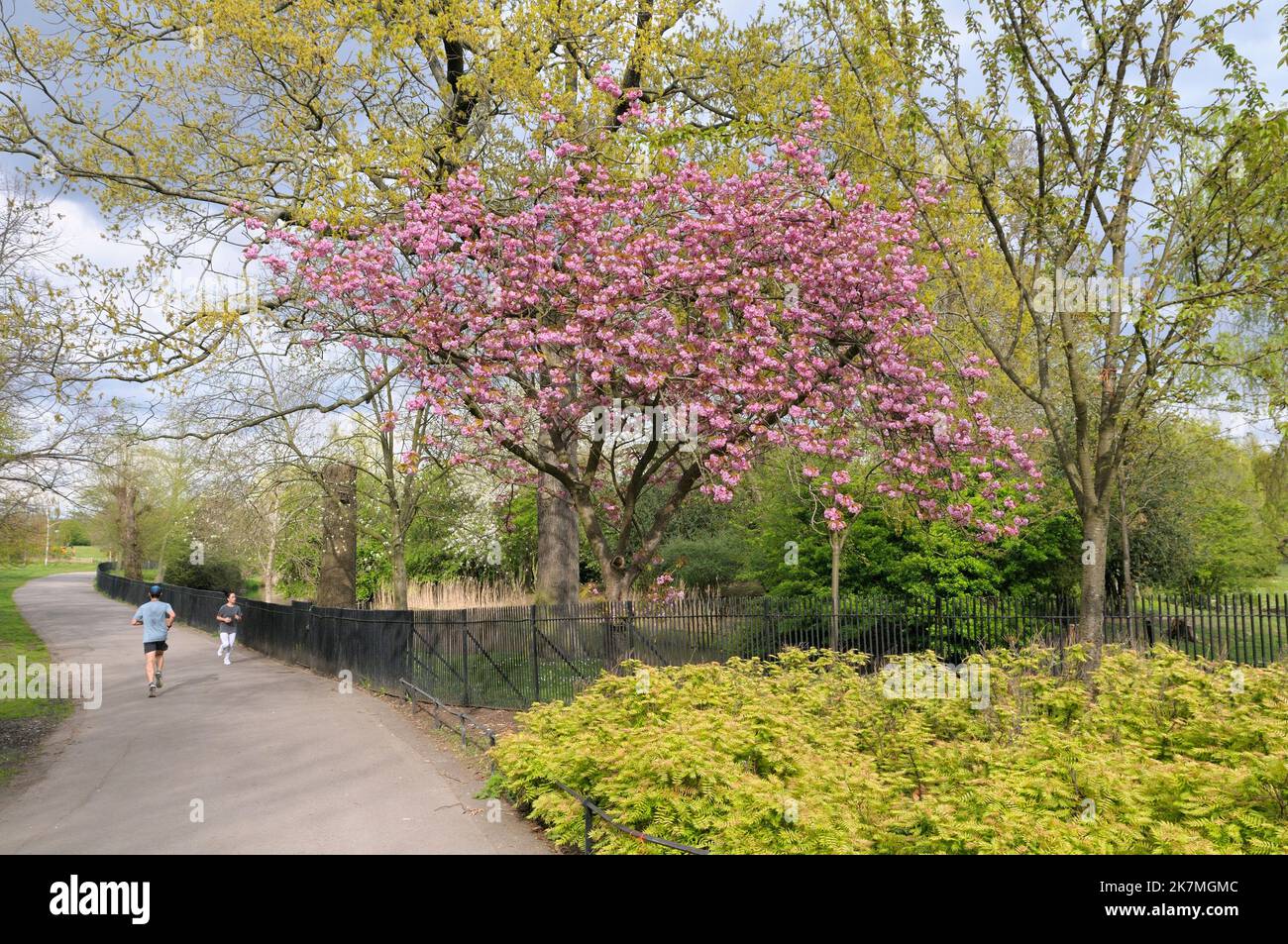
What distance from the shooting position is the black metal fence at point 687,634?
13.5 m

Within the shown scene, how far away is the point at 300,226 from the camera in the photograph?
52.3ft

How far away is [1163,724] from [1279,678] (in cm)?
140

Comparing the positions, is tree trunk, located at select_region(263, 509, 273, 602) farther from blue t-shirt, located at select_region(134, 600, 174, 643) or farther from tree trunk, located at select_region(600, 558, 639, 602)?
tree trunk, located at select_region(600, 558, 639, 602)

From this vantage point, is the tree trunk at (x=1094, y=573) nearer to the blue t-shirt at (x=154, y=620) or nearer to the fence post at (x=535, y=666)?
the fence post at (x=535, y=666)

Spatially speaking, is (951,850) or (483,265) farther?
(483,265)

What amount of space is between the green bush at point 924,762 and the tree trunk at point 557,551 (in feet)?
27.8

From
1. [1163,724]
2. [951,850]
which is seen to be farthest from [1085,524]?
[951,850]

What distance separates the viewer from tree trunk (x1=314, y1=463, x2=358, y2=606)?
912 inches

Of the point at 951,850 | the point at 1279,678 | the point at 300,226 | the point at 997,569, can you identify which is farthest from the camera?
the point at 997,569

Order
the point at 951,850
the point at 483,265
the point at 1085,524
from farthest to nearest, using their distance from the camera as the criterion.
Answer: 1. the point at 483,265
2. the point at 1085,524
3. the point at 951,850

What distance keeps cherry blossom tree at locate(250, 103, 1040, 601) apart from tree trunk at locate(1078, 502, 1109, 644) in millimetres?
2618

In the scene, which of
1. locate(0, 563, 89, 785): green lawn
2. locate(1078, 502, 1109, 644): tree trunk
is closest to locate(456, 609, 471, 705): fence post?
locate(0, 563, 89, 785): green lawn

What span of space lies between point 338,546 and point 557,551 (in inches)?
302
